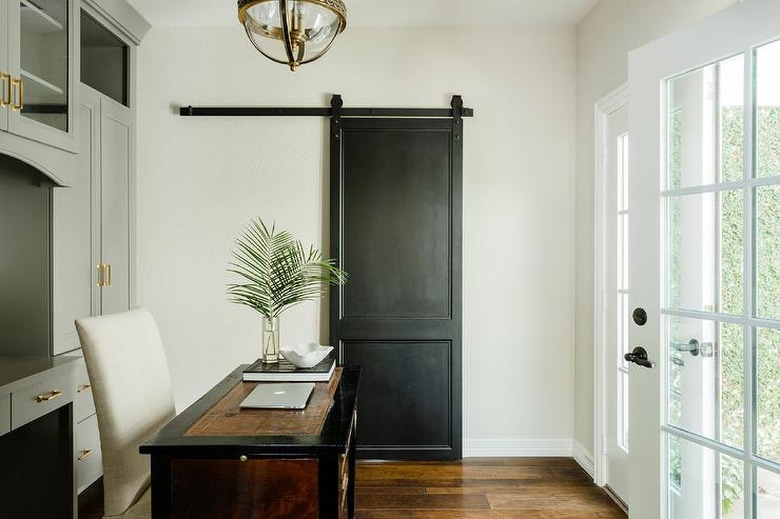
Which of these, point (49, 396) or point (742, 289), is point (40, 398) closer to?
point (49, 396)

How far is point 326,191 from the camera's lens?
131 inches

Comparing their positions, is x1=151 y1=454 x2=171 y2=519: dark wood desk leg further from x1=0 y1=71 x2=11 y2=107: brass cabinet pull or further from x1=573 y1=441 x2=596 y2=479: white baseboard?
x1=573 y1=441 x2=596 y2=479: white baseboard

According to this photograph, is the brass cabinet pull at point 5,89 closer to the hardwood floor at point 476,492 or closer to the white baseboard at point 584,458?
the hardwood floor at point 476,492

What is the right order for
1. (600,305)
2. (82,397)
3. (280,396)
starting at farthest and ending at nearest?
(600,305)
(82,397)
(280,396)

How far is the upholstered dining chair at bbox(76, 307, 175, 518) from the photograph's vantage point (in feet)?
5.50

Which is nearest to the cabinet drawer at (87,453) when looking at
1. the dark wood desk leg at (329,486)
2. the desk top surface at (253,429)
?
the desk top surface at (253,429)

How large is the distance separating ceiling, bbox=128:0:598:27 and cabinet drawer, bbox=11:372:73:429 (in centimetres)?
214

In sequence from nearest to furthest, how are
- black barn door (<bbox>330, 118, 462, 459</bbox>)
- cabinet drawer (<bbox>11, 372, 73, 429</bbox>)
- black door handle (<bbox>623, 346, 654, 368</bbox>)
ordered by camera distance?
black door handle (<bbox>623, 346, 654, 368</bbox>) → cabinet drawer (<bbox>11, 372, 73, 429</bbox>) → black barn door (<bbox>330, 118, 462, 459</bbox>)

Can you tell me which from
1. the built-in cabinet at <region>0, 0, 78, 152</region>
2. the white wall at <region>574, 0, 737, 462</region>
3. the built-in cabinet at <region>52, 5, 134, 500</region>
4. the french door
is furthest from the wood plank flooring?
the built-in cabinet at <region>0, 0, 78, 152</region>

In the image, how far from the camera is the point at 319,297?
3.32m

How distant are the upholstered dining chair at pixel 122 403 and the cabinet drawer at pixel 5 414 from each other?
0.49 metres

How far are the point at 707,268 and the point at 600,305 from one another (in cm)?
136

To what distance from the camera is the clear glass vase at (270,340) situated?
83.7 inches

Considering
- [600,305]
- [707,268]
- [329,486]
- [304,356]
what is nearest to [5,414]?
[304,356]
